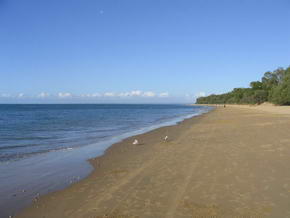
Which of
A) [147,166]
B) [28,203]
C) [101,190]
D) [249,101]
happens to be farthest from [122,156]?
[249,101]

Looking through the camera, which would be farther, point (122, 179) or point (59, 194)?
point (122, 179)

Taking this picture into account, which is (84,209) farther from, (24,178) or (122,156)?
(122,156)

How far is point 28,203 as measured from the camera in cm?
636

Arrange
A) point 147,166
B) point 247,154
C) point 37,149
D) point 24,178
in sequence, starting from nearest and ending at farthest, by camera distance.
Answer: point 24,178 → point 147,166 → point 247,154 → point 37,149

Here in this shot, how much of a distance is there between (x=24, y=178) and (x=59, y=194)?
244cm

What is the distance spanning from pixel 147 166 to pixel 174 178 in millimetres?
1904

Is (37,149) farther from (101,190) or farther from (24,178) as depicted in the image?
(101,190)

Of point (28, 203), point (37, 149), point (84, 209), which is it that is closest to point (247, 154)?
point (84, 209)

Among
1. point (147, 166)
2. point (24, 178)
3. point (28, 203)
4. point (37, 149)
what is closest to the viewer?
point (28, 203)

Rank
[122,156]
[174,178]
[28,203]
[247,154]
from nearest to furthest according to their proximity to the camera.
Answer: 1. [28,203]
2. [174,178]
3. [247,154]
4. [122,156]

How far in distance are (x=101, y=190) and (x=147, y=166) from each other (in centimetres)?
284

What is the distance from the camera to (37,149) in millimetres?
A: 14766

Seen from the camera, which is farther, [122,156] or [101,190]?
[122,156]

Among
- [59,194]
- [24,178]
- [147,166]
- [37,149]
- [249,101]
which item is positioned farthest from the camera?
[249,101]
